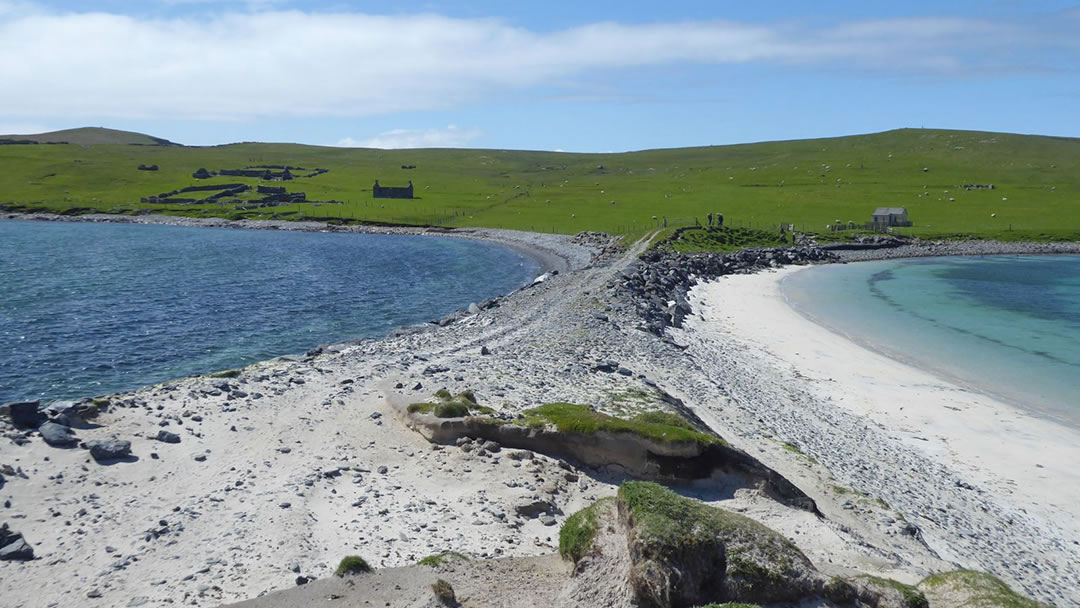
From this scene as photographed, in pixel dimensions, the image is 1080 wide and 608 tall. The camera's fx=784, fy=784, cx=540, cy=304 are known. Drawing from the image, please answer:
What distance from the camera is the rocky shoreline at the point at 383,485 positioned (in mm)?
15688

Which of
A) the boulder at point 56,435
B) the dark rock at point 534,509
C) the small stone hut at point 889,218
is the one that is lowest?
the dark rock at point 534,509

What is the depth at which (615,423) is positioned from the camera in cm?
2123

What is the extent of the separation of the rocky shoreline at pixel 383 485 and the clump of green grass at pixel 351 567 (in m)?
0.70

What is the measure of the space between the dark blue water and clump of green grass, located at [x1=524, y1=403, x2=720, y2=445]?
1963cm

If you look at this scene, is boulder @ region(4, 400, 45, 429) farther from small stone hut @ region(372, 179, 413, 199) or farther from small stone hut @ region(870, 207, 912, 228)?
small stone hut @ region(372, 179, 413, 199)

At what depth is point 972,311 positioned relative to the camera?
61438 mm

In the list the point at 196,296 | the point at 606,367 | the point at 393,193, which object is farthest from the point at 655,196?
the point at 606,367

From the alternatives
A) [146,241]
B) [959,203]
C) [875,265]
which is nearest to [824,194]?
[959,203]

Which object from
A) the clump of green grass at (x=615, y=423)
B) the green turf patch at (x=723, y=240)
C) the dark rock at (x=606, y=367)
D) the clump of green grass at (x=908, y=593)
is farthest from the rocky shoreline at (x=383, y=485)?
the green turf patch at (x=723, y=240)

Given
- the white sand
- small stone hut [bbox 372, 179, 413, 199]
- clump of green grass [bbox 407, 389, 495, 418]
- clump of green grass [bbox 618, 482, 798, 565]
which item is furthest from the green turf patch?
small stone hut [bbox 372, 179, 413, 199]

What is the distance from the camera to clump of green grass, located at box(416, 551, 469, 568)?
14794 millimetres

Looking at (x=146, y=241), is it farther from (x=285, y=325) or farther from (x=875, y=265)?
(x=875, y=265)

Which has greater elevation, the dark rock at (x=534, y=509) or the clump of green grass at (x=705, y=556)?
the clump of green grass at (x=705, y=556)

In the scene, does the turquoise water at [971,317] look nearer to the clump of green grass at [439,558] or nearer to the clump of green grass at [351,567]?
the clump of green grass at [439,558]
